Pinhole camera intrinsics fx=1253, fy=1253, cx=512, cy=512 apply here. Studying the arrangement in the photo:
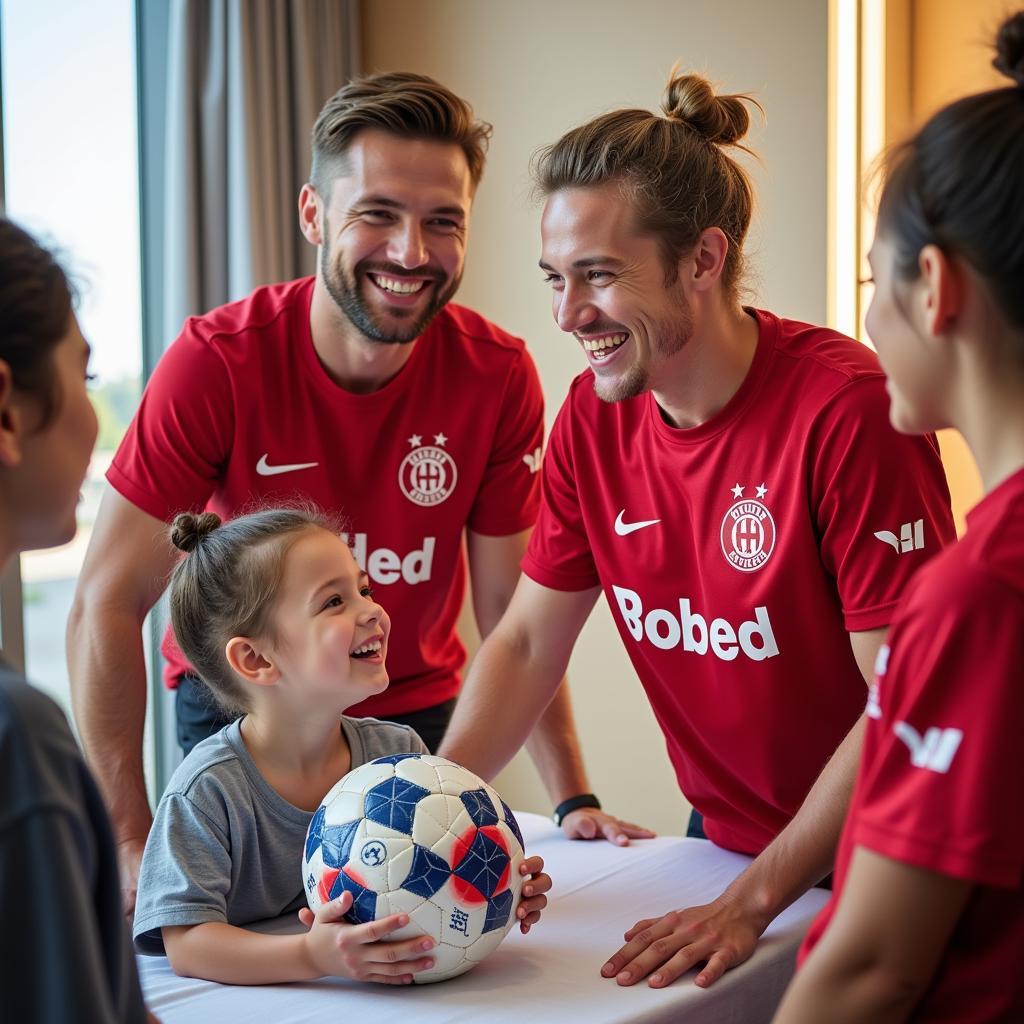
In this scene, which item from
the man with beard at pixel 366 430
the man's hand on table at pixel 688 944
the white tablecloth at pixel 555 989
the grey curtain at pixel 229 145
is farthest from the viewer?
the grey curtain at pixel 229 145

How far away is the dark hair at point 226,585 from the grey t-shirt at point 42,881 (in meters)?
A: 0.85

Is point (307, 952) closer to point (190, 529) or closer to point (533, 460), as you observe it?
point (190, 529)

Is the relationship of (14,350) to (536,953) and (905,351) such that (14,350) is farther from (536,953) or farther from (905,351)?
(536,953)

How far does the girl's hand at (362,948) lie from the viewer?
1.58 meters

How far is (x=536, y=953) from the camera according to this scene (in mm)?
1771

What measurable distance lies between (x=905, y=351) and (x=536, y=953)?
1045mm

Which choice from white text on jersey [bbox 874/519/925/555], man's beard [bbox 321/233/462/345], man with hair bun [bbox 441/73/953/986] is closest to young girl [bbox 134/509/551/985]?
man with hair bun [bbox 441/73/953/986]

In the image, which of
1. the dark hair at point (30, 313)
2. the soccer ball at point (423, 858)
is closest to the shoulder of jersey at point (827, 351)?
the soccer ball at point (423, 858)

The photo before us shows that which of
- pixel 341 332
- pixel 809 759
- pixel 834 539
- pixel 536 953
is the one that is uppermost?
pixel 341 332

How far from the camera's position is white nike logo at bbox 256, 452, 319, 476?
250cm

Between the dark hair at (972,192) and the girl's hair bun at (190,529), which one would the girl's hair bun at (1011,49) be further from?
the girl's hair bun at (190,529)

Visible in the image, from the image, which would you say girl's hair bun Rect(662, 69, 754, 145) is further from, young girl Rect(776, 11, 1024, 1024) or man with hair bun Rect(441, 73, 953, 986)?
young girl Rect(776, 11, 1024, 1024)

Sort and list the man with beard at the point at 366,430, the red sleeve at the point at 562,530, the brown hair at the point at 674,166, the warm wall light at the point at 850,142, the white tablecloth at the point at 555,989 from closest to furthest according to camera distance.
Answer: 1. the white tablecloth at the point at 555,989
2. the brown hair at the point at 674,166
3. the red sleeve at the point at 562,530
4. the man with beard at the point at 366,430
5. the warm wall light at the point at 850,142

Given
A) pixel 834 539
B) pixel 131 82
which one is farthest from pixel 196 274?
pixel 834 539
